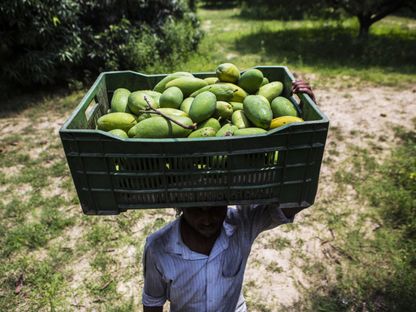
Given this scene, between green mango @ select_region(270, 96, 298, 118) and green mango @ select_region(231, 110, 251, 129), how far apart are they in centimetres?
13

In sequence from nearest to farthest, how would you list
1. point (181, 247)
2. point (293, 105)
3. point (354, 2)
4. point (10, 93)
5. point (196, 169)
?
point (196, 169) → point (293, 105) → point (181, 247) → point (10, 93) → point (354, 2)

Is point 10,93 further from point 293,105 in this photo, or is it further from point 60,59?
point 293,105

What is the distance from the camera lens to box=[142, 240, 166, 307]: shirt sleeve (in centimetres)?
160

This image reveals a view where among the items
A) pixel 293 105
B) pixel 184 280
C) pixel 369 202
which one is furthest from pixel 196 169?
pixel 369 202

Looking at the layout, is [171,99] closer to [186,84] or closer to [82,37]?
[186,84]

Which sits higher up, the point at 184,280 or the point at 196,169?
the point at 196,169

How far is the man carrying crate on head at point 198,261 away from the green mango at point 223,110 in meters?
0.41

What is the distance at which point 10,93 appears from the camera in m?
7.12

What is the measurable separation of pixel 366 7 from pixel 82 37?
7532mm

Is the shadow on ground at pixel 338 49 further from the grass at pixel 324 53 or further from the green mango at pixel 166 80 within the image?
the green mango at pixel 166 80

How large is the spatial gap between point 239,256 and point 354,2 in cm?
1013

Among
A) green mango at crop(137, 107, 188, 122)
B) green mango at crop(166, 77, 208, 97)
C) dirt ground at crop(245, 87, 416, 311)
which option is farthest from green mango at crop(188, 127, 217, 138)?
dirt ground at crop(245, 87, 416, 311)

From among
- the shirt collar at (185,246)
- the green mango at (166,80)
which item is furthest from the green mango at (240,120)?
the shirt collar at (185,246)

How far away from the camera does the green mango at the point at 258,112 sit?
1267mm
